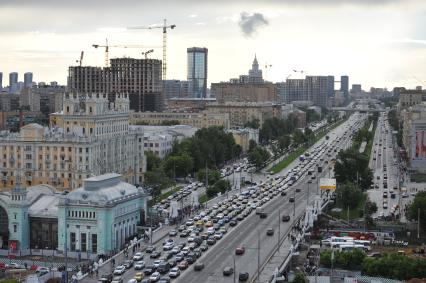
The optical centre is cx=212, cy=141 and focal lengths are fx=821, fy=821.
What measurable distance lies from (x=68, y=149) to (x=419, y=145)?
37.6 m

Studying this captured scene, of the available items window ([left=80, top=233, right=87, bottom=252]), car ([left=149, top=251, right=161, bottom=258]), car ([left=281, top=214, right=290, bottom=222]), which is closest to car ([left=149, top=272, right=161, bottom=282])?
car ([left=149, top=251, right=161, bottom=258])

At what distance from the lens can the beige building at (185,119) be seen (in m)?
116

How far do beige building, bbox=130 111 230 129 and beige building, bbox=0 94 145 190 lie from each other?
4962 centimetres

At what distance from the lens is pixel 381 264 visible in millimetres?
37375

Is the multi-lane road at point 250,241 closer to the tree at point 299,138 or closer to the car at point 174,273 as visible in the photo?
the car at point 174,273

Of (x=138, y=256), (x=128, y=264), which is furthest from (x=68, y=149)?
(x=128, y=264)

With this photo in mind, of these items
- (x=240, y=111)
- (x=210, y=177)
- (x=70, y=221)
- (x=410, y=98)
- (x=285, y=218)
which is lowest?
(x=285, y=218)

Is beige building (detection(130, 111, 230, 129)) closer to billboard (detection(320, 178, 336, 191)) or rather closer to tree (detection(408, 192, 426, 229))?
billboard (detection(320, 178, 336, 191))

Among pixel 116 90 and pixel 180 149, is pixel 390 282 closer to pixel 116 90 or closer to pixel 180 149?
pixel 180 149

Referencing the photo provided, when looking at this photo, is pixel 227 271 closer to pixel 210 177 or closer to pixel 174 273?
pixel 174 273

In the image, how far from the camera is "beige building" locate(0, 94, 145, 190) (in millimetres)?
60312

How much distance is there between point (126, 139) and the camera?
68.3 metres

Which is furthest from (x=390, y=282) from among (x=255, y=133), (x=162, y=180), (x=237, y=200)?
(x=255, y=133)

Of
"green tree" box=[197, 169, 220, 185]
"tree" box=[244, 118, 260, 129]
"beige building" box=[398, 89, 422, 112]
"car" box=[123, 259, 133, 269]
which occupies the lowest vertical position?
"car" box=[123, 259, 133, 269]
